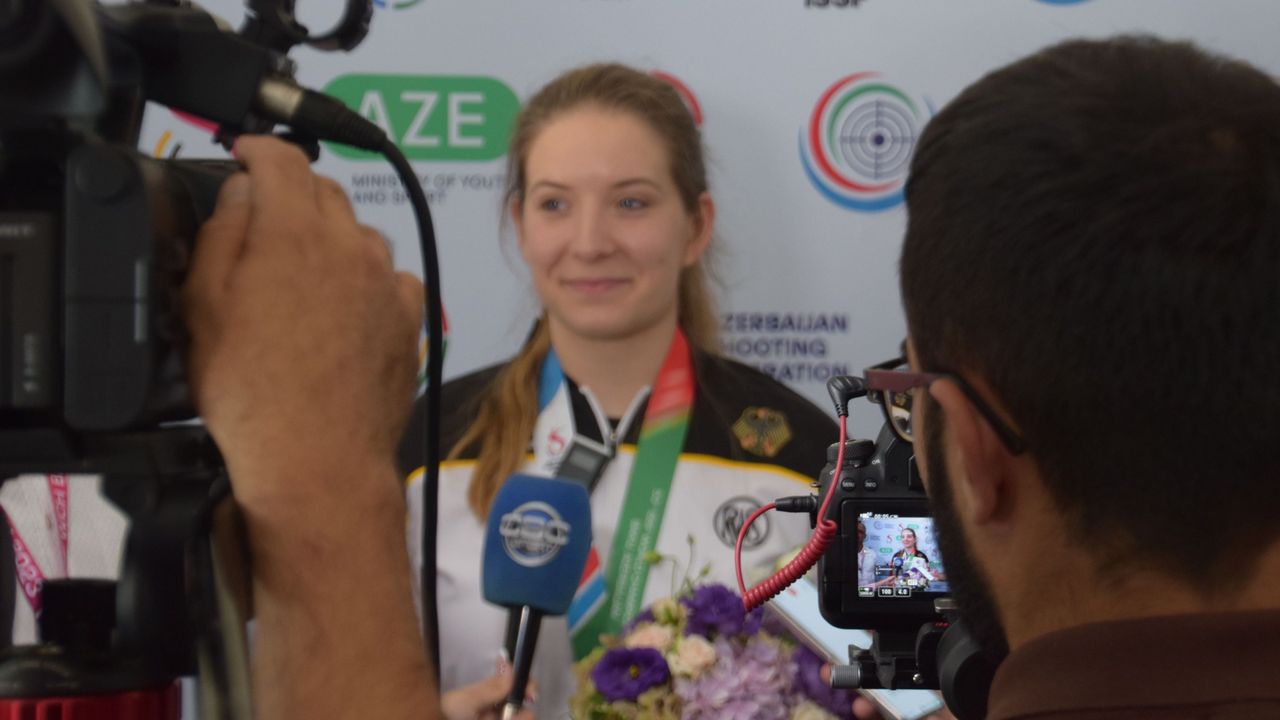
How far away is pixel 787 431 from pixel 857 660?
50.2 inches

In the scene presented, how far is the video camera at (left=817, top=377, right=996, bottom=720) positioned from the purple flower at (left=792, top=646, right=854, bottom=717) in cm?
51

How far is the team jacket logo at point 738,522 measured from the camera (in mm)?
2316

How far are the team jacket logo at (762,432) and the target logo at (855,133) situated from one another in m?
0.43

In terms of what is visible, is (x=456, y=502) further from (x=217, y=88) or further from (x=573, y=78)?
(x=217, y=88)

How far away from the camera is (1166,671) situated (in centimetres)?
69

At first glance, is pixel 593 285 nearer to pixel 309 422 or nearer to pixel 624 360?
pixel 624 360

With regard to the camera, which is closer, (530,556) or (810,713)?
(530,556)

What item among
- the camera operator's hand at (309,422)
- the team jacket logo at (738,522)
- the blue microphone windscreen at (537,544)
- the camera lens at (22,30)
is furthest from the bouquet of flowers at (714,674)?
the camera lens at (22,30)

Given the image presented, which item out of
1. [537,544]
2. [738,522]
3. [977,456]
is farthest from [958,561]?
[738,522]

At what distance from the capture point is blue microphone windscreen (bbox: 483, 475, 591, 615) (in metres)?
1.48

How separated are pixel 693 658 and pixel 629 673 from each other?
88mm

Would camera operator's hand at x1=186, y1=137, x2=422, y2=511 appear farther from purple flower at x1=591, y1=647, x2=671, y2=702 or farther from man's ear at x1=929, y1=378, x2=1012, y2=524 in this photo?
purple flower at x1=591, y1=647, x2=671, y2=702

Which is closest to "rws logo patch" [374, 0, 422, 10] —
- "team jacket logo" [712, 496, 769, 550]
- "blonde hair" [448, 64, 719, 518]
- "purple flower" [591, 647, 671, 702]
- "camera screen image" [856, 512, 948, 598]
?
"blonde hair" [448, 64, 719, 518]

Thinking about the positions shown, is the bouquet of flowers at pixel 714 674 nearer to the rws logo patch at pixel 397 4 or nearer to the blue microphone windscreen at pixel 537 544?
the blue microphone windscreen at pixel 537 544
